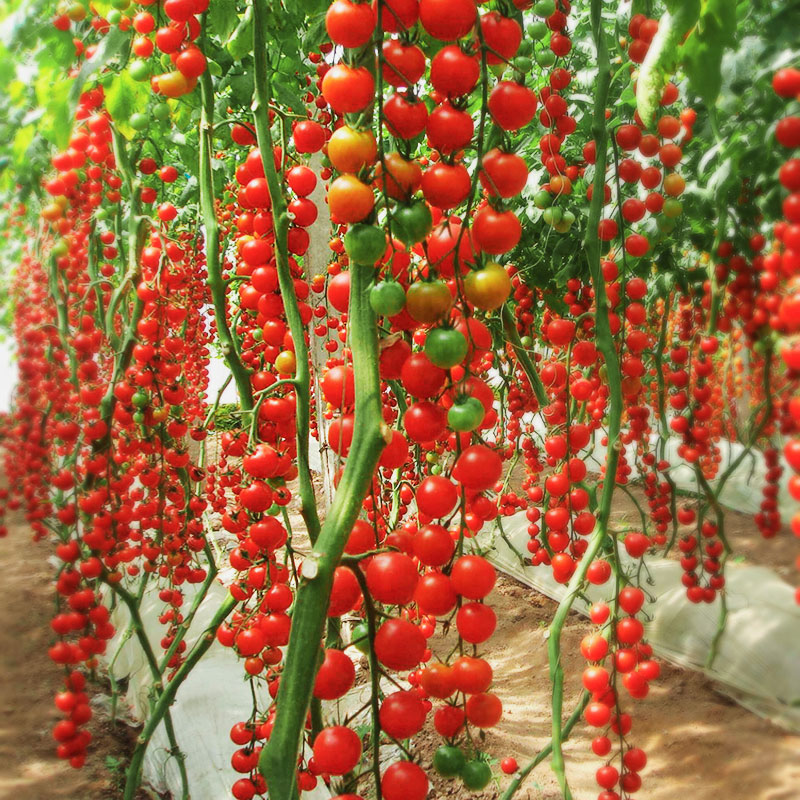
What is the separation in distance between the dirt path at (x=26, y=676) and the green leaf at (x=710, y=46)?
60 cm

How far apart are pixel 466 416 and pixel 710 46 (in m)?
0.33

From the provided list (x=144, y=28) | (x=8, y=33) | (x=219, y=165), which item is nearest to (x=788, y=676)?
(x=8, y=33)

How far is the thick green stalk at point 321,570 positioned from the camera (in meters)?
0.45

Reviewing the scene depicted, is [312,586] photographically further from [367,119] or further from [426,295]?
[367,119]

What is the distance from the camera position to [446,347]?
1.45 feet

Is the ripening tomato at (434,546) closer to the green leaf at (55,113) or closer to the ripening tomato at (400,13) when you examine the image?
the ripening tomato at (400,13)

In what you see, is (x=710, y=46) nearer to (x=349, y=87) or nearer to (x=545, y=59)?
(x=349, y=87)

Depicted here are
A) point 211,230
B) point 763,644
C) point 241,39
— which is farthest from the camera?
point 241,39

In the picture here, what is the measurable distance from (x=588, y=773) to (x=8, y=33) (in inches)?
71.1

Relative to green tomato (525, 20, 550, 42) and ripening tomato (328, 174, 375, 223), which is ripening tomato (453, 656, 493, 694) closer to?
ripening tomato (328, 174, 375, 223)

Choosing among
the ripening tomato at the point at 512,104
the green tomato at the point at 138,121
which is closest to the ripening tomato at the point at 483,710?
the ripening tomato at the point at 512,104

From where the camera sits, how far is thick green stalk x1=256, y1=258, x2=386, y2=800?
45cm

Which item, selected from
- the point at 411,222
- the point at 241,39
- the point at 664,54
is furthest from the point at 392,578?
the point at 241,39

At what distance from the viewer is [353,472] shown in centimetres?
48
